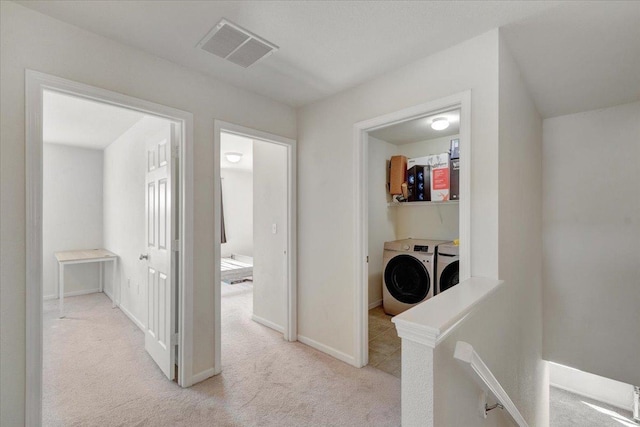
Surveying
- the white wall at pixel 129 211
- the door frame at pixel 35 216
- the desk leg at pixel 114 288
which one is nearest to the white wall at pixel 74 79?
the door frame at pixel 35 216

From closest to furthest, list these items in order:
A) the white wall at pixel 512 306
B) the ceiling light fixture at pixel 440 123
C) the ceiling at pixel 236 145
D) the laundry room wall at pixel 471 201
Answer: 1. the white wall at pixel 512 306
2. the laundry room wall at pixel 471 201
3. the ceiling light fixture at pixel 440 123
4. the ceiling at pixel 236 145

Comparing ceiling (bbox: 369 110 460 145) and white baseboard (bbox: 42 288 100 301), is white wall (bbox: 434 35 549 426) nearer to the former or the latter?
ceiling (bbox: 369 110 460 145)

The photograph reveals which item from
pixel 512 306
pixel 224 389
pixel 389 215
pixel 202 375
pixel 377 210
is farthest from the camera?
pixel 389 215

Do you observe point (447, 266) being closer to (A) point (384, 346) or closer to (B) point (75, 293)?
(A) point (384, 346)

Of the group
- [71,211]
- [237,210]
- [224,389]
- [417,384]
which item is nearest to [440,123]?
[417,384]

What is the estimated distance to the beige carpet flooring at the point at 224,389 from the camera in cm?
193

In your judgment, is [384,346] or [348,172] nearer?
[348,172]

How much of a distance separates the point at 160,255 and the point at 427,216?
353cm

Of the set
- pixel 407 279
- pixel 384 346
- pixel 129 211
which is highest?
pixel 129 211

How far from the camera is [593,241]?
3072 mm

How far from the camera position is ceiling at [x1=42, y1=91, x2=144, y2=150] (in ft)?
9.74

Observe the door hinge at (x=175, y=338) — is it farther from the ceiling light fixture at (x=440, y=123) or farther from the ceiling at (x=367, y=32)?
the ceiling light fixture at (x=440, y=123)

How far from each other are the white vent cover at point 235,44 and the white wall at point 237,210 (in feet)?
17.4

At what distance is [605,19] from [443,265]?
8.46 feet
